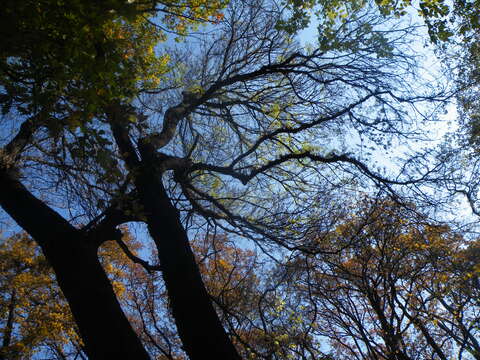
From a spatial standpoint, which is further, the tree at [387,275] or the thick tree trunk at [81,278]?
the tree at [387,275]

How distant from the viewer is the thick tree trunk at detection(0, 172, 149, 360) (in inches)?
102

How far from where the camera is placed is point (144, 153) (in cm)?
476

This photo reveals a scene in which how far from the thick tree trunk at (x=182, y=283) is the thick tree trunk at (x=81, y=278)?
0.47 m

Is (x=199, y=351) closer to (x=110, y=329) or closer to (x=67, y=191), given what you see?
(x=110, y=329)

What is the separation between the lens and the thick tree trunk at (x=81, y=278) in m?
2.58

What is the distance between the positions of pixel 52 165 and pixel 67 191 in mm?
377

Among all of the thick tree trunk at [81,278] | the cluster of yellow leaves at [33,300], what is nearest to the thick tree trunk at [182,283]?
the thick tree trunk at [81,278]

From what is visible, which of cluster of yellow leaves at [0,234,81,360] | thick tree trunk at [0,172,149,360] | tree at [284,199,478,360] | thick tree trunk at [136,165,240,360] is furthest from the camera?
cluster of yellow leaves at [0,234,81,360]

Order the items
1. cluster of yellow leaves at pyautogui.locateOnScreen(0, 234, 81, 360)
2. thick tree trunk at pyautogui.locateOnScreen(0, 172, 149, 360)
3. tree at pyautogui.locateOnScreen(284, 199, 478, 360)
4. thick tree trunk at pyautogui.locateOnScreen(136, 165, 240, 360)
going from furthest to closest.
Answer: cluster of yellow leaves at pyautogui.locateOnScreen(0, 234, 81, 360), tree at pyautogui.locateOnScreen(284, 199, 478, 360), thick tree trunk at pyautogui.locateOnScreen(136, 165, 240, 360), thick tree trunk at pyautogui.locateOnScreen(0, 172, 149, 360)

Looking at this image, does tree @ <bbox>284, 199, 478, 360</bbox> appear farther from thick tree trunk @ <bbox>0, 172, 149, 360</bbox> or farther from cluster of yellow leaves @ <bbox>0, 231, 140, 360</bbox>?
cluster of yellow leaves @ <bbox>0, 231, 140, 360</bbox>

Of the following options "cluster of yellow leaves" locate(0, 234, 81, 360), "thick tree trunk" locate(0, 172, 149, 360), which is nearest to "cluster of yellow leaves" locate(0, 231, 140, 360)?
"cluster of yellow leaves" locate(0, 234, 81, 360)

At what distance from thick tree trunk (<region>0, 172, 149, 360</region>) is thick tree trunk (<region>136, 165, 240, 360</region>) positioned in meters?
0.47

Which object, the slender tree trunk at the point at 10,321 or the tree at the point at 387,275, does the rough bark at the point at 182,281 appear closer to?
the tree at the point at 387,275

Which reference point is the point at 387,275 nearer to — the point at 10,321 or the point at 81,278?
the point at 81,278
